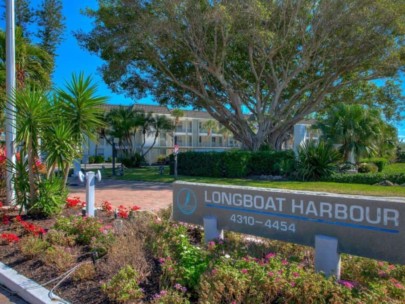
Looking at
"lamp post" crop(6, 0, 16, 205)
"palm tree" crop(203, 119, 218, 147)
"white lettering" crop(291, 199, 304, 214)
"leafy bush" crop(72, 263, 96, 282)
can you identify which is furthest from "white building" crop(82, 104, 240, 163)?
"white lettering" crop(291, 199, 304, 214)

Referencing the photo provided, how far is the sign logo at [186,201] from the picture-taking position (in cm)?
582

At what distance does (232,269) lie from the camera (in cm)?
390

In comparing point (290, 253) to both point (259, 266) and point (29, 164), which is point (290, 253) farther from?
point (29, 164)

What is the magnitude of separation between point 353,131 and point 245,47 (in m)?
8.23

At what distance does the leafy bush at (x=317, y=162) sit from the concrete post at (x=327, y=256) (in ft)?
52.0

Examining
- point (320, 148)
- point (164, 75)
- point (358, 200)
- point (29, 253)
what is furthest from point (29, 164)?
point (164, 75)

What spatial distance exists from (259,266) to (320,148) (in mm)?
16675

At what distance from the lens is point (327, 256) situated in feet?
13.8

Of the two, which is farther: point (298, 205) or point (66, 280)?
point (66, 280)

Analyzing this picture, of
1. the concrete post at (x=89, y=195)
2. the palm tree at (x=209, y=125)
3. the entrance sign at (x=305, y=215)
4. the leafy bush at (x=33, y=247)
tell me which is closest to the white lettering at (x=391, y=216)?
the entrance sign at (x=305, y=215)

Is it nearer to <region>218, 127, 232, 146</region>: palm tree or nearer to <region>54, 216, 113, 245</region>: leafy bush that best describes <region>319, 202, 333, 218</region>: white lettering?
<region>54, 216, 113, 245</region>: leafy bush

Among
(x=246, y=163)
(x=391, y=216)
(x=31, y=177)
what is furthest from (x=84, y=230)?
(x=246, y=163)

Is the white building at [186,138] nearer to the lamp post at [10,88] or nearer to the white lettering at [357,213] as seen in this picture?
the lamp post at [10,88]

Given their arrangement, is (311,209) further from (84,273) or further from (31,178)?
(31,178)
